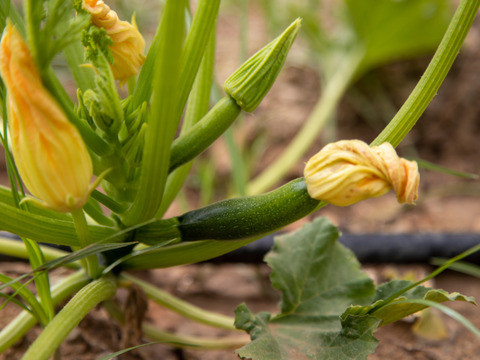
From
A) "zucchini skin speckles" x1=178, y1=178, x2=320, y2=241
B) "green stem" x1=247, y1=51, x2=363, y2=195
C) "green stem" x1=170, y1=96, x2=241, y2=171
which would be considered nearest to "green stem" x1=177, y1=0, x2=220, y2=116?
"green stem" x1=170, y1=96, x2=241, y2=171

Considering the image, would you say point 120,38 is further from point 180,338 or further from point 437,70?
point 180,338

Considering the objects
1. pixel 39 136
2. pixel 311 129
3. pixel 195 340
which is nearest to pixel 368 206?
pixel 311 129

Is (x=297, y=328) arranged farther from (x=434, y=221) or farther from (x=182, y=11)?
(x=434, y=221)

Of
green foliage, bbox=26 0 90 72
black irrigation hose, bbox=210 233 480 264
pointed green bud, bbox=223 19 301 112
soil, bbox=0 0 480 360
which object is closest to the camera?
green foliage, bbox=26 0 90 72

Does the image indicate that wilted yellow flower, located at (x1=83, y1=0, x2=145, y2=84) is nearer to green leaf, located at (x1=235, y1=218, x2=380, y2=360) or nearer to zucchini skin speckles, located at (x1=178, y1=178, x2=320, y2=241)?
zucchini skin speckles, located at (x1=178, y1=178, x2=320, y2=241)

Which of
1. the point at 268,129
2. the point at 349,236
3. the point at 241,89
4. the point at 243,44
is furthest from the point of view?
the point at 268,129

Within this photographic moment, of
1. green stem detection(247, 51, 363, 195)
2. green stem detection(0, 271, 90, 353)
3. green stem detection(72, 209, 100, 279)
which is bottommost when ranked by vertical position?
green stem detection(0, 271, 90, 353)

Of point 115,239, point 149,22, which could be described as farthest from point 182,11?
point 149,22
